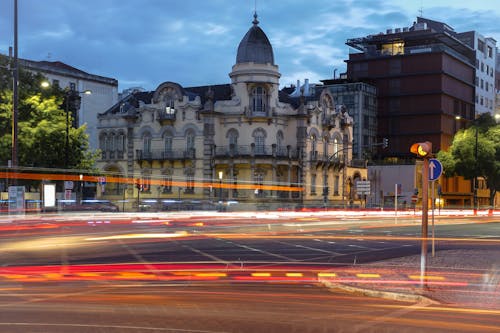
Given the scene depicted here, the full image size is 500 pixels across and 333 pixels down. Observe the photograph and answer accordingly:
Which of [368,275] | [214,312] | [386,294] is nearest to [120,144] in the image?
[368,275]

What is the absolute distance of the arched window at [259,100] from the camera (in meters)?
67.4

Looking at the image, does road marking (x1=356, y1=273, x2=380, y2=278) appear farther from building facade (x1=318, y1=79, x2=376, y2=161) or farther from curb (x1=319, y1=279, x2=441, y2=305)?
building facade (x1=318, y1=79, x2=376, y2=161)

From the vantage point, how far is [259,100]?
222ft

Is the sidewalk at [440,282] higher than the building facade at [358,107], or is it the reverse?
the building facade at [358,107]

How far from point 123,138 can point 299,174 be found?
1981cm

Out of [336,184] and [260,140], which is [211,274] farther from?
[336,184]

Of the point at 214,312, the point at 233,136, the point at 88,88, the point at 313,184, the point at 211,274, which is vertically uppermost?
the point at 88,88

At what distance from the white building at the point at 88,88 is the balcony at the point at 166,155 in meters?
11.5

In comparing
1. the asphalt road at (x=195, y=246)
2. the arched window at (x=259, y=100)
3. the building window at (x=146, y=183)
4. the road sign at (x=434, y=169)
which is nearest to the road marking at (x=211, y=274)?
the asphalt road at (x=195, y=246)

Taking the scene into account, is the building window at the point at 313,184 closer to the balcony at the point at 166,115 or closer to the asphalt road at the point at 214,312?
the balcony at the point at 166,115

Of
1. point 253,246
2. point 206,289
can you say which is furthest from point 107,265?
point 253,246

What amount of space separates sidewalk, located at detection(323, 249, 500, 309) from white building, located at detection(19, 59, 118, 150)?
2611 inches

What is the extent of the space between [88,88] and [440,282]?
73.1m

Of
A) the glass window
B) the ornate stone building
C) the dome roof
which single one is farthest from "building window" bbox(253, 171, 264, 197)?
the dome roof
